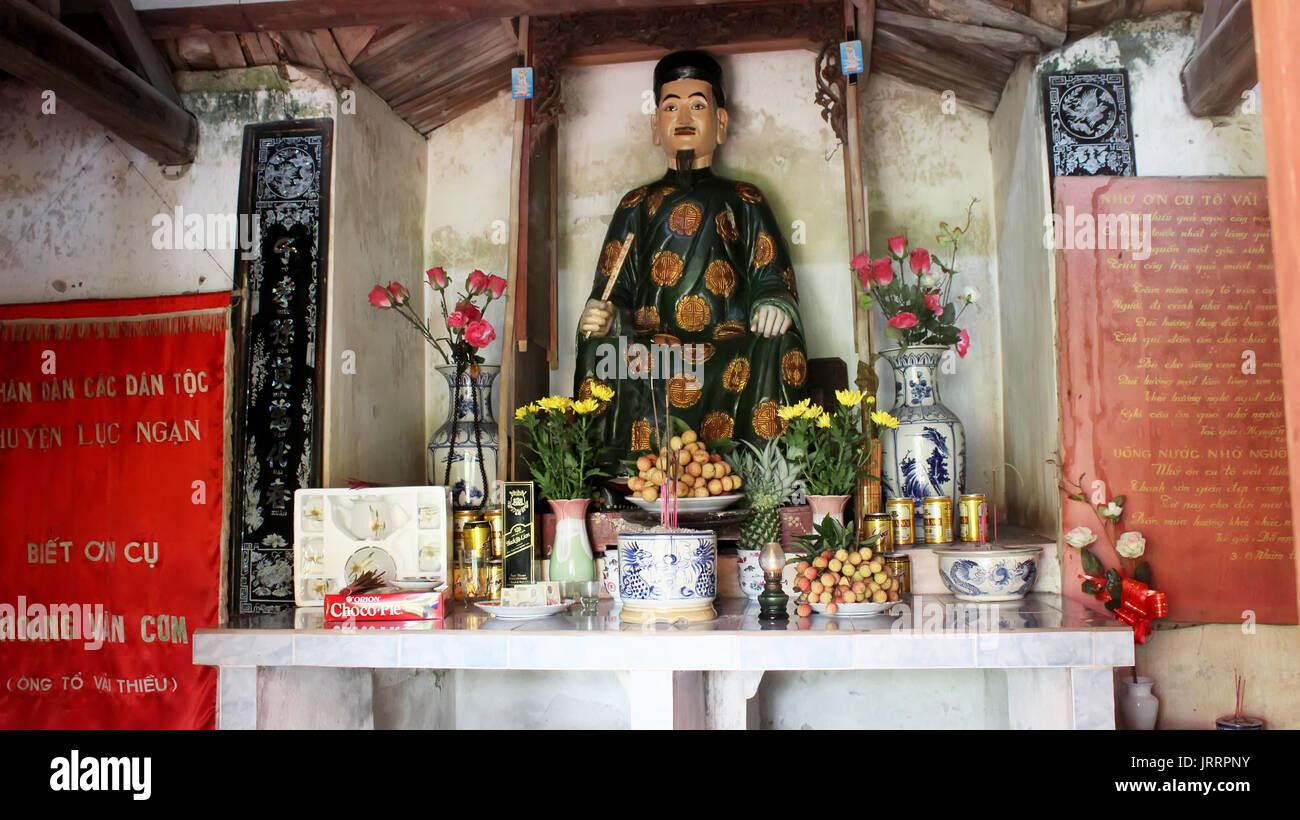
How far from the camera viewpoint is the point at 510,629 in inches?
114

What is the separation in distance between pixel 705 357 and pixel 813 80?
1.59 meters

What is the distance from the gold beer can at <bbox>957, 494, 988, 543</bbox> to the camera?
138 inches

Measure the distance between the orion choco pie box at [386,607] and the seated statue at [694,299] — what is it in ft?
3.87

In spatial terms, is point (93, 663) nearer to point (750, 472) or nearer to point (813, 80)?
point (750, 472)

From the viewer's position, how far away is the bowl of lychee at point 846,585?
3.05 meters

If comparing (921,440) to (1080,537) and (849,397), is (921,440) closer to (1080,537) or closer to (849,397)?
(849,397)

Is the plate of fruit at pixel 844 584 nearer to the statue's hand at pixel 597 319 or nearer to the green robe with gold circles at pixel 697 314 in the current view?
the green robe with gold circles at pixel 697 314

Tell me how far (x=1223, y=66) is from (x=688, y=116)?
6.84ft

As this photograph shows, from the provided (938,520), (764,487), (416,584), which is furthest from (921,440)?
(416,584)

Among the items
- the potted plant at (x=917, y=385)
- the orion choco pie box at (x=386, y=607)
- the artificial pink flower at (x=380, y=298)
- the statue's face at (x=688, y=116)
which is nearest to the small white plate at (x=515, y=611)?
the orion choco pie box at (x=386, y=607)

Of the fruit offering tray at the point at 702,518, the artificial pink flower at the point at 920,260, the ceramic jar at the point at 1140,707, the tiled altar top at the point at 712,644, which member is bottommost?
the ceramic jar at the point at 1140,707

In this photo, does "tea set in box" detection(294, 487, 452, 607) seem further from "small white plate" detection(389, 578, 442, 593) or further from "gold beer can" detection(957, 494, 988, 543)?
"gold beer can" detection(957, 494, 988, 543)

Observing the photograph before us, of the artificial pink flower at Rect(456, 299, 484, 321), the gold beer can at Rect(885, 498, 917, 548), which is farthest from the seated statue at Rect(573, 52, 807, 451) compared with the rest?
the gold beer can at Rect(885, 498, 917, 548)
